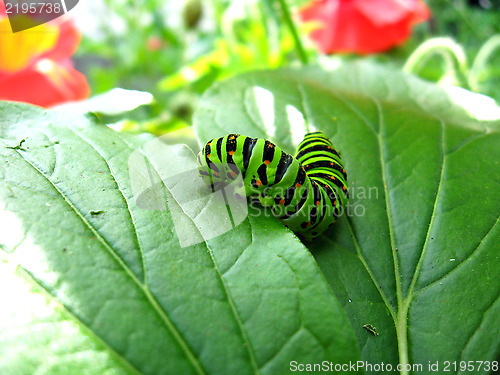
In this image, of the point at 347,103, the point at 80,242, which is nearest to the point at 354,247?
the point at 347,103

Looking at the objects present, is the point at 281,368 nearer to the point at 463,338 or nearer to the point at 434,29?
the point at 463,338

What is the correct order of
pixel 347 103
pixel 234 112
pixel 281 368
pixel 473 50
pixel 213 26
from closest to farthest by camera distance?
pixel 281 368 → pixel 234 112 → pixel 347 103 → pixel 473 50 → pixel 213 26

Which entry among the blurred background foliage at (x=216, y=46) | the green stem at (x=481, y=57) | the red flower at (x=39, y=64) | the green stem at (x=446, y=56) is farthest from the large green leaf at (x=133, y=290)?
the green stem at (x=481, y=57)

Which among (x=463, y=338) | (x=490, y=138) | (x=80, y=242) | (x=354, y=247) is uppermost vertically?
(x=80, y=242)

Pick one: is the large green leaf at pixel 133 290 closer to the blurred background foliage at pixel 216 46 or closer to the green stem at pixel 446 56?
the blurred background foliage at pixel 216 46
